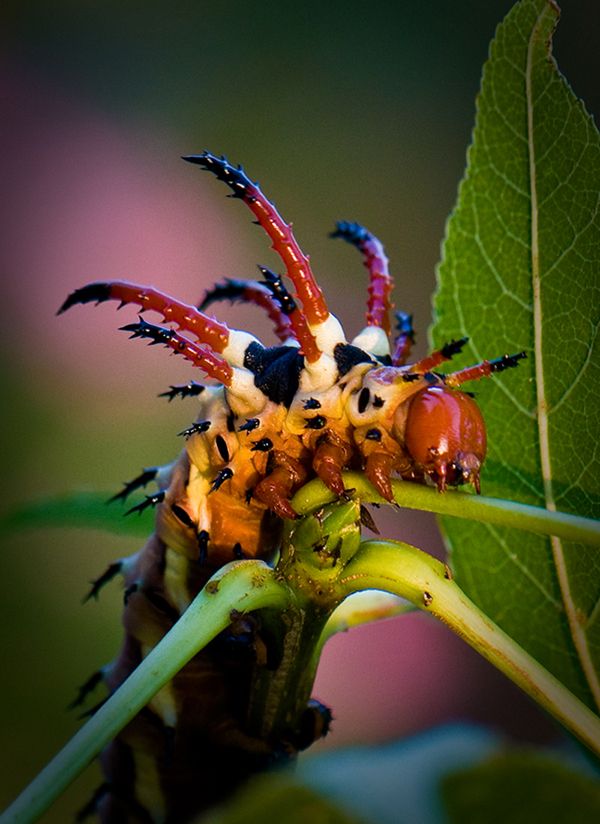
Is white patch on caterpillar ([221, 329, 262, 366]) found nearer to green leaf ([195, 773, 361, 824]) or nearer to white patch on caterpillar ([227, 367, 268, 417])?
white patch on caterpillar ([227, 367, 268, 417])

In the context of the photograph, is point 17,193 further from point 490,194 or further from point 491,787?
point 491,787

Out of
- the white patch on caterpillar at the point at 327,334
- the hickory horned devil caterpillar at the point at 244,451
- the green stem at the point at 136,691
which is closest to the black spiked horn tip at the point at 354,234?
the hickory horned devil caterpillar at the point at 244,451

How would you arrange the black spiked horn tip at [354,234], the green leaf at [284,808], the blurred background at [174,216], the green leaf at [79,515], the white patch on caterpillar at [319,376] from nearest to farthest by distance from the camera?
the green leaf at [284,808] < the white patch on caterpillar at [319,376] < the black spiked horn tip at [354,234] < the green leaf at [79,515] < the blurred background at [174,216]

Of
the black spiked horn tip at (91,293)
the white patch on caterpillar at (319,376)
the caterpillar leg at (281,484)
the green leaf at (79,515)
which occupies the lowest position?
the green leaf at (79,515)

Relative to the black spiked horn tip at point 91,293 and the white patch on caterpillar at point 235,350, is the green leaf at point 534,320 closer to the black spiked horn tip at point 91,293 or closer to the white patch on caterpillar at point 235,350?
the white patch on caterpillar at point 235,350

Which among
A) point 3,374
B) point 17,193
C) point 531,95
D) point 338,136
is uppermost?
point 338,136

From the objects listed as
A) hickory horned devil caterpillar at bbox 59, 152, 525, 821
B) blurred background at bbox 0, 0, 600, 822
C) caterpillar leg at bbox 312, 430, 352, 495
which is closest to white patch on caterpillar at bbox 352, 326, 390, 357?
hickory horned devil caterpillar at bbox 59, 152, 525, 821

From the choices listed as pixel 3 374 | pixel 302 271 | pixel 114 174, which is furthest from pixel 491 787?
pixel 114 174
